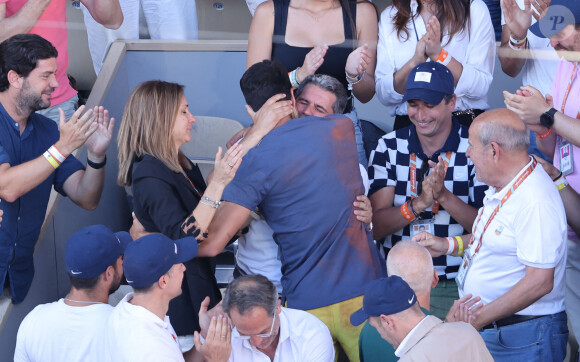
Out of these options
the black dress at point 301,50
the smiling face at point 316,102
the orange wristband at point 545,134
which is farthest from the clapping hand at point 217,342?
the orange wristband at point 545,134

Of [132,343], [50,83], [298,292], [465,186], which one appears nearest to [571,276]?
[465,186]

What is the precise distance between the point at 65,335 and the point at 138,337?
428mm

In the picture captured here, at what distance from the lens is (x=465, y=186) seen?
3.53 metres

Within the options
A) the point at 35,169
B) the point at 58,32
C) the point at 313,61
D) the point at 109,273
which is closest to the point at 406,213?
the point at 313,61

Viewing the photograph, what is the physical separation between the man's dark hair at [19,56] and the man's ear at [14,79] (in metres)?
0.01

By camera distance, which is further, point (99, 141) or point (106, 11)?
point (106, 11)

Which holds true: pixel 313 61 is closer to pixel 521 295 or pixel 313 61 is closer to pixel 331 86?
pixel 331 86

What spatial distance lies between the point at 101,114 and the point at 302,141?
1034 mm

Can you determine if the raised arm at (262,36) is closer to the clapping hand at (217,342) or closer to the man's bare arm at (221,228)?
the man's bare arm at (221,228)

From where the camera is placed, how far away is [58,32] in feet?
14.4

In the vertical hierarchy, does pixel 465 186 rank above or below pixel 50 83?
below

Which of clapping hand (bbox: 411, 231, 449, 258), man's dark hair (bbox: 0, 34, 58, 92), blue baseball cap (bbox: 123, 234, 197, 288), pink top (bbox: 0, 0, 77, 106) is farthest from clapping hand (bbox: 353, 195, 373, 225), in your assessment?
pink top (bbox: 0, 0, 77, 106)

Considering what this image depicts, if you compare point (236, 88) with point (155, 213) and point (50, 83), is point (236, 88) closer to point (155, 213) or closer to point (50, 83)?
point (50, 83)

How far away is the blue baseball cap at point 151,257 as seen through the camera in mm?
2656
